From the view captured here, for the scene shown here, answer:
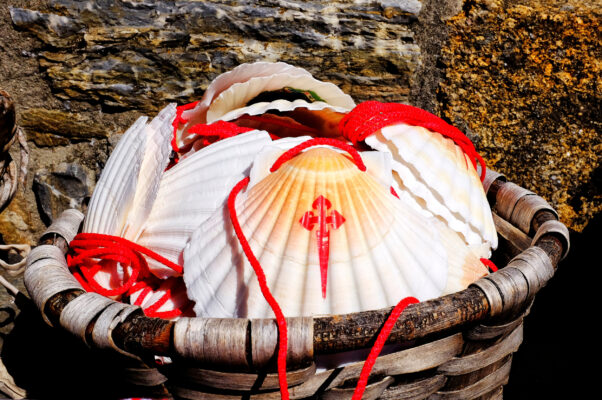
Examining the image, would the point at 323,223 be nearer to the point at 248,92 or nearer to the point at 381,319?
the point at 381,319

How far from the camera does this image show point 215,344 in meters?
0.49

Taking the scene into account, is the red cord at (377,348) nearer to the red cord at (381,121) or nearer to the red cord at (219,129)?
the red cord at (381,121)

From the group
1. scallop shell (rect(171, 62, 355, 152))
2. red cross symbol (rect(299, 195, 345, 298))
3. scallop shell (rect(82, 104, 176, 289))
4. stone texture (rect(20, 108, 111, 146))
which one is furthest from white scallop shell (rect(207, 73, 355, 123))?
stone texture (rect(20, 108, 111, 146))

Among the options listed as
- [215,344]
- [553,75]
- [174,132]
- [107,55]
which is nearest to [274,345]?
[215,344]

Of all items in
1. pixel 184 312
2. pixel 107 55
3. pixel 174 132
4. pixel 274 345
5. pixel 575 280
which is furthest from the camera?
pixel 575 280

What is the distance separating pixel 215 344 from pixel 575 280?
0.97m

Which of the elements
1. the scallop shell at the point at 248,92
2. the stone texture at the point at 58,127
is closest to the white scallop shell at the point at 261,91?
the scallop shell at the point at 248,92

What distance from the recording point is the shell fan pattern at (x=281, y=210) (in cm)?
62

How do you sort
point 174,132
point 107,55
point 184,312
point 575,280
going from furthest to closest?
point 575,280, point 107,55, point 174,132, point 184,312

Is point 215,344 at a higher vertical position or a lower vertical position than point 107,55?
lower

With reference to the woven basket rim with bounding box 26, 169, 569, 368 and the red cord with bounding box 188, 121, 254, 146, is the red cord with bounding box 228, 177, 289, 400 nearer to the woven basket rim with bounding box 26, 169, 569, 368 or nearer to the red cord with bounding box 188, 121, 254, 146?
the woven basket rim with bounding box 26, 169, 569, 368

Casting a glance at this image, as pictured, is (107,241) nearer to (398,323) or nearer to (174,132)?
(174,132)

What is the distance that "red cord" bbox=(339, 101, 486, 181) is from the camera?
2.59 ft

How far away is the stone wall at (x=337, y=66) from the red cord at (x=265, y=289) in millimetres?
437
